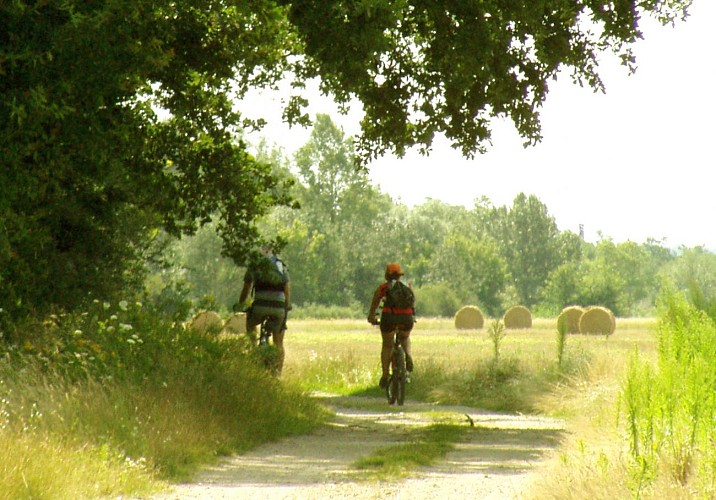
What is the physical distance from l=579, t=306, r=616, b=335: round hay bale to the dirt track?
35.1 metres

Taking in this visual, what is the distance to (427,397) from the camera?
20.4 metres

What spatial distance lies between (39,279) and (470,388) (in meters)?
8.50

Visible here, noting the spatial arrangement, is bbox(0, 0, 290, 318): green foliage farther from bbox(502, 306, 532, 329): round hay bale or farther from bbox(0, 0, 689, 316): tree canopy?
bbox(502, 306, 532, 329): round hay bale

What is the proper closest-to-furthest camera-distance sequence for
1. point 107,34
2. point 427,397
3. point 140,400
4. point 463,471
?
point 463,471
point 140,400
point 107,34
point 427,397

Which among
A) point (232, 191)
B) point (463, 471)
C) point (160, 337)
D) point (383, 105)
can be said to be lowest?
point (463, 471)

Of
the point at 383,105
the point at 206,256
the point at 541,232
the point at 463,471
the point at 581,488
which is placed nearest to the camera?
the point at 581,488

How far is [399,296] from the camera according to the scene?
56.9 feet

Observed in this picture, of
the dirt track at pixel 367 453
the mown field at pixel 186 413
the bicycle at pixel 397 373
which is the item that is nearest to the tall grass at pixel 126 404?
the mown field at pixel 186 413

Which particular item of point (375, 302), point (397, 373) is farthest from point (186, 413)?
point (397, 373)

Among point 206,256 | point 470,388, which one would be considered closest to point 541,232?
point 206,256

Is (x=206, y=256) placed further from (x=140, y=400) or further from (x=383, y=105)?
(x=140, y=400)

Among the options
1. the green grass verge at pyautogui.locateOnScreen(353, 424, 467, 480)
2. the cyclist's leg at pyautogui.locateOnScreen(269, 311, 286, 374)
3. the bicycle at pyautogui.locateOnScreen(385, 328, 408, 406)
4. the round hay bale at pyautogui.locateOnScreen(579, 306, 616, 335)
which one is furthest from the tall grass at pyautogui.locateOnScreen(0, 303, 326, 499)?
the round hay bale at pyautogui.locateOnScreen(579, 306, 616, 335)

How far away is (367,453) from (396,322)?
17.7 feet

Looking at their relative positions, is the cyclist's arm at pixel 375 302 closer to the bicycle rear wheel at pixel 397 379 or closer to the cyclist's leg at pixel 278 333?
the bicycle rear wheel at pixel 397 379
